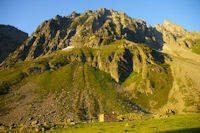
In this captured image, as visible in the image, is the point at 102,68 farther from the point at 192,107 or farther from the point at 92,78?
the point at 192,107

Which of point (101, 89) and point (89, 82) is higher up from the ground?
point (89, 82)

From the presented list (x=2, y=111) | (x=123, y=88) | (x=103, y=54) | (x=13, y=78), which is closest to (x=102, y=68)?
(x=103, y=54)

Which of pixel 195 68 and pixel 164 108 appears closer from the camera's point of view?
pixel 164 108

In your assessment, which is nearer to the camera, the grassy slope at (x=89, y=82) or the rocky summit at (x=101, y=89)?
the rocky summit at (x=101, y=89)

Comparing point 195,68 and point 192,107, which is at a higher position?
point 195,68

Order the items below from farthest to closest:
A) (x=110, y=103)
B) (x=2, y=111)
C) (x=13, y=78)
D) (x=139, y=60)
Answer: (x=139, y=60)
(x=13, y=78)
(x=110, y=103)
(x=2, y=111)

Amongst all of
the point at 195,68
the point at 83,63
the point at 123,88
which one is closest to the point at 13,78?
the point at 83,63

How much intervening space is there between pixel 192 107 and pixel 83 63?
131154 millimetres

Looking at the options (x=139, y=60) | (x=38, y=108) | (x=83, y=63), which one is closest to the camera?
(x=38, y=108)

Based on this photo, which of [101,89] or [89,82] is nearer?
[101,89]

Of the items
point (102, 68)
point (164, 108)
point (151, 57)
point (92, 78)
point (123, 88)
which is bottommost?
point (164, 108)

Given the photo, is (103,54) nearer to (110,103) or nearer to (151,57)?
(151,57)

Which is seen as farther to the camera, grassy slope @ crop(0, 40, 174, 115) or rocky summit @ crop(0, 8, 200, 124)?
grassy slope @ crop(0, 40, 174, 115)

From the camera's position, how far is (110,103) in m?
106
